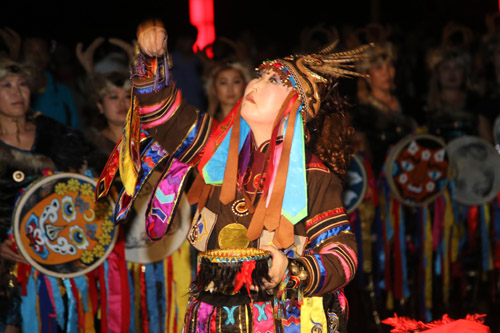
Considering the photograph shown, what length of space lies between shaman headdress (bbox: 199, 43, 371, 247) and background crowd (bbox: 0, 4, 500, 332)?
5.54ft

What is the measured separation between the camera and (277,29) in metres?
6.83

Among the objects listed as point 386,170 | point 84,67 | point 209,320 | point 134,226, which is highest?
point 84,67

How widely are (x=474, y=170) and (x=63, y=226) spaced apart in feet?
9.86

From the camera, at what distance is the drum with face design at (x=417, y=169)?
213 inches

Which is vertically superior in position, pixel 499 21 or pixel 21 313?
pixel 499 21

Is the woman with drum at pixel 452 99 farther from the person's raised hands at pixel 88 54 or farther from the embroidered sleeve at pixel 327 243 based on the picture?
the embroidered sleeve at pixel 327 243

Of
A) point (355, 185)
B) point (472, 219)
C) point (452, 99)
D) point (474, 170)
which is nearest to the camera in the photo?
point (355, 185)

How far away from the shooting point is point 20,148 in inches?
165

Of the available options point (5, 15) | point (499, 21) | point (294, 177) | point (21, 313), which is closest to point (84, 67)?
point (5, 15)

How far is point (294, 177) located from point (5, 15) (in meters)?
3.43

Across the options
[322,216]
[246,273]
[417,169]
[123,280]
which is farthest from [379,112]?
[246,273]

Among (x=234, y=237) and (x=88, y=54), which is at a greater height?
(x=88, y=54)

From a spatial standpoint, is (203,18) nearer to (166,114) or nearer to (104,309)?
(104,309)

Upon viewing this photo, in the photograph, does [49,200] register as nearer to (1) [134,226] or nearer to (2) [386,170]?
(1) [134,226]
